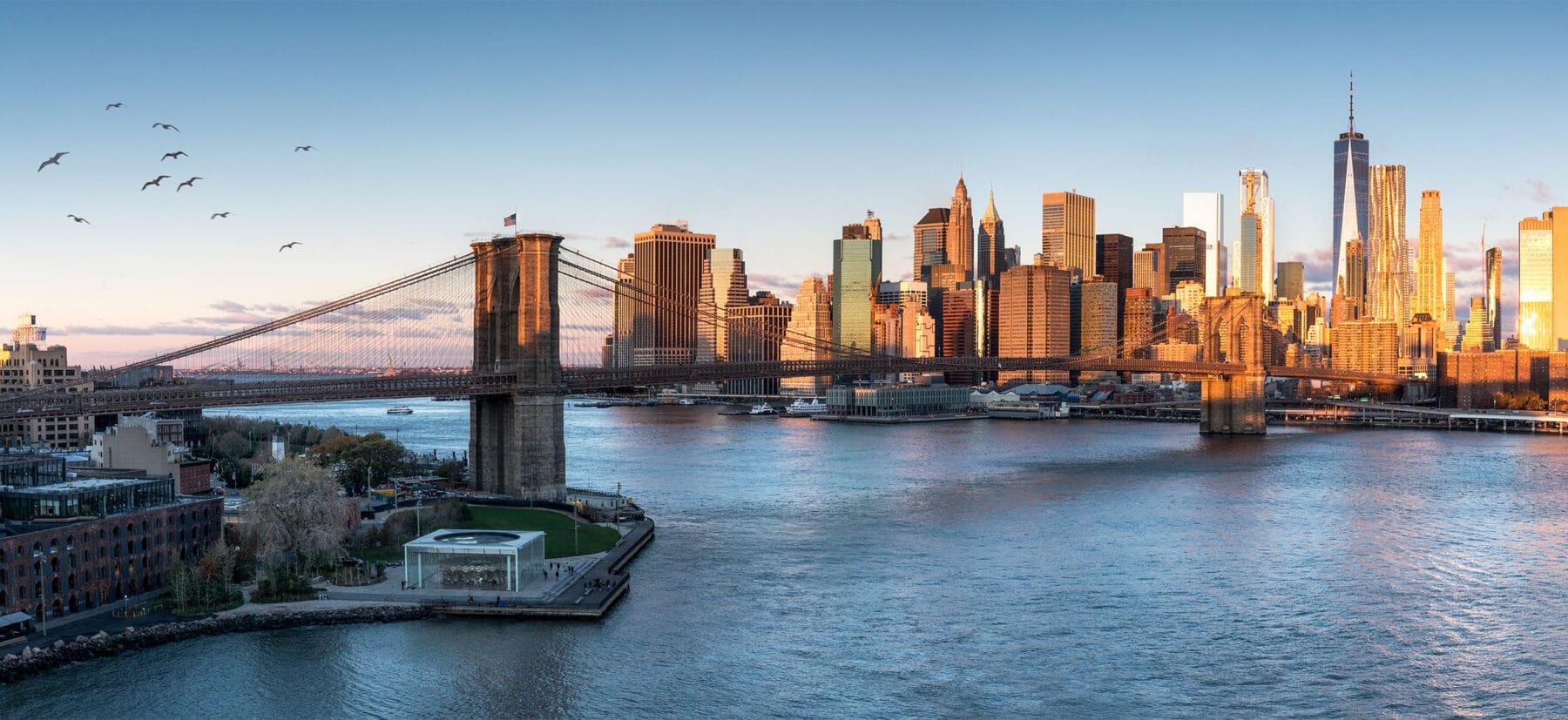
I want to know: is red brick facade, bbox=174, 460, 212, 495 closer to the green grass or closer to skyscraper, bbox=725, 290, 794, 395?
the green grass

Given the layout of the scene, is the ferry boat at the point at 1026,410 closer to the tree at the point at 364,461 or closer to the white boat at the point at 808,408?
the white boat at the point at 808,408

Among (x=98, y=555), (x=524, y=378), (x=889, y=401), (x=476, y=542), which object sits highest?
(x=524, y=378)

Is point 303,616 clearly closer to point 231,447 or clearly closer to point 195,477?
point 195,477

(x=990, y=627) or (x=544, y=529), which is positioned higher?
(x=544, y=529)

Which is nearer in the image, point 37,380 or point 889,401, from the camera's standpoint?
point 37,380

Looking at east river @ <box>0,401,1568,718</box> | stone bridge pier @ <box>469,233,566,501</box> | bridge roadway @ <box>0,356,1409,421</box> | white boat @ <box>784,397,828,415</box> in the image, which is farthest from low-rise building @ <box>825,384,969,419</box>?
stone bridge pier @ <box>469,233,566,501</box>

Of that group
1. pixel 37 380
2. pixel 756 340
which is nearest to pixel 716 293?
pixel 756 340

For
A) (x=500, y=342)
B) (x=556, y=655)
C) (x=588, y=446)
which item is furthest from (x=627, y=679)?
(x=588, y=446)
